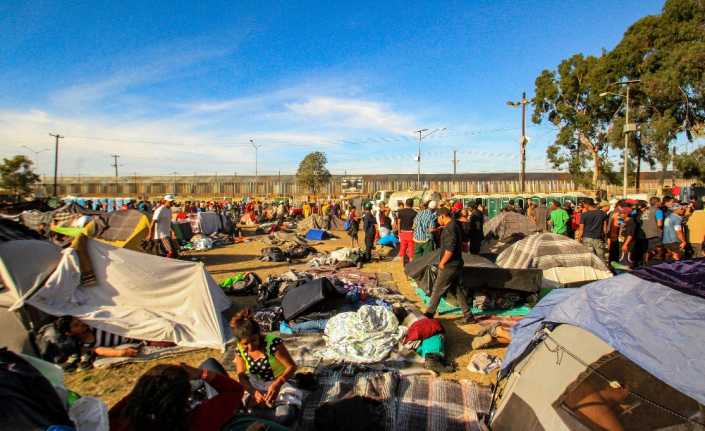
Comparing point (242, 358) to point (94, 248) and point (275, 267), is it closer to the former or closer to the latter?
point (94, 248)

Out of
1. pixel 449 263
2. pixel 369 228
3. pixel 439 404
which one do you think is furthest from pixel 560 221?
pixel 439 404

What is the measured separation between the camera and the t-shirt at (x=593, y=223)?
8805 millimetres

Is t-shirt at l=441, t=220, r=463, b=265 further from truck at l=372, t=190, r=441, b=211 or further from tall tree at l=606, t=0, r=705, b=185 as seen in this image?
tall tree at l=606, t=0, r=705, b=185

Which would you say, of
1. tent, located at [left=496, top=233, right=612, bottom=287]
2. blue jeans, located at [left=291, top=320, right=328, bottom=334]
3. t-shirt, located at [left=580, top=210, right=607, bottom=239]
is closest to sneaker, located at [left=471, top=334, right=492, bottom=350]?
blue jeans, located at [left=291, top=320, right=328, bottom=334]

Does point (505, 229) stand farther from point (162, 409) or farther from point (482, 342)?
point (162, 409)

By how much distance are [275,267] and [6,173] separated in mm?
36091

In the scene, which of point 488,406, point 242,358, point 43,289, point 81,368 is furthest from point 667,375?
point 43,289

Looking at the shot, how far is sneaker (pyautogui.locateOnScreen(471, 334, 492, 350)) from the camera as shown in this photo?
17.4 feet

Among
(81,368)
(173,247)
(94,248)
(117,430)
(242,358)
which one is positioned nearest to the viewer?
(117,430)

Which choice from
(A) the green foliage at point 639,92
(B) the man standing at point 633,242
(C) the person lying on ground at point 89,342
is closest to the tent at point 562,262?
(B) the man standing at point 633,242

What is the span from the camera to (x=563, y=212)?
11.7 metres

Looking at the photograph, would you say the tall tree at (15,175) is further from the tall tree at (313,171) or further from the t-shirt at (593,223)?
the t-shirt at (593,223)

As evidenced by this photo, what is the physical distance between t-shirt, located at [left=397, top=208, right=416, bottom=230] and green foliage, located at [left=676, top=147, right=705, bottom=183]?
22.2 metres

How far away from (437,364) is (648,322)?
247 centimetres
